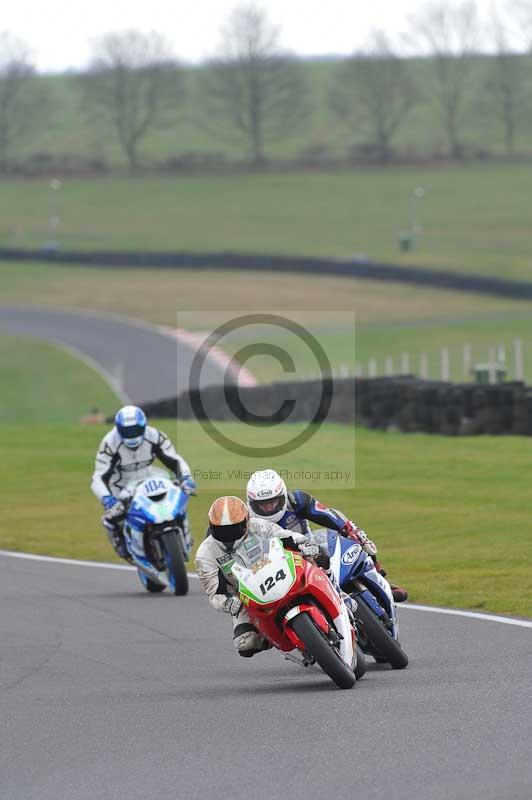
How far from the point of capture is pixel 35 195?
3787 inches

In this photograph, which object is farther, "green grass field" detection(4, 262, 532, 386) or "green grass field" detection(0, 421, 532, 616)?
"green grass field" detection(4, 262, 532, 386)

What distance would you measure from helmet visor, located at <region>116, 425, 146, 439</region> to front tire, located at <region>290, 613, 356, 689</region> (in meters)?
5.82

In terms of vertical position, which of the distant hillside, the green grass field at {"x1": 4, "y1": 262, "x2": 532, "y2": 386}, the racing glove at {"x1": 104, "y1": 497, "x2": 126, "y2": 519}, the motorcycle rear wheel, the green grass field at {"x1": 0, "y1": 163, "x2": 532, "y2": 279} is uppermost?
the distant hillside

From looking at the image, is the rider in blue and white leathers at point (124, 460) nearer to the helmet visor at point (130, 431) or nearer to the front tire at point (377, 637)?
the helmet visor at point (130, 431)

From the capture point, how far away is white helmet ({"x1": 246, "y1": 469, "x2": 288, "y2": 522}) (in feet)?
29.0

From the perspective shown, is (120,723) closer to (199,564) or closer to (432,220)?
(199,564)

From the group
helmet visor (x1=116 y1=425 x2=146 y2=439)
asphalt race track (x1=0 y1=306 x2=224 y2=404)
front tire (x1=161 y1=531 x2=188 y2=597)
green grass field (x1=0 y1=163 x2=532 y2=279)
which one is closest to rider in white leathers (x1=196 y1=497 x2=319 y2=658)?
front tire (x1=161 y1=531 x2=188 y2=597)

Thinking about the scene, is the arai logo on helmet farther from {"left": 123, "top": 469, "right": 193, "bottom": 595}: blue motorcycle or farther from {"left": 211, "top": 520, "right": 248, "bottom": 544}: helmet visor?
{"left": 123, "top": 469, "right": 193, "bottom": 595}: blue motorcycle

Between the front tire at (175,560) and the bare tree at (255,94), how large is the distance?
3934 inches

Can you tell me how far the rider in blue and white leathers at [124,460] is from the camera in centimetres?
1368

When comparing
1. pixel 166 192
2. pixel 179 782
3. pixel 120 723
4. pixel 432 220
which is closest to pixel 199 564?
pixel 120 723

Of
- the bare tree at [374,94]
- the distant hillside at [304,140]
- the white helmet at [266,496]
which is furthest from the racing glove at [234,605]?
the bare tree at [374,94]

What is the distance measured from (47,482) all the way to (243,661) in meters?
13.7

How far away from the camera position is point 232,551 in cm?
877
